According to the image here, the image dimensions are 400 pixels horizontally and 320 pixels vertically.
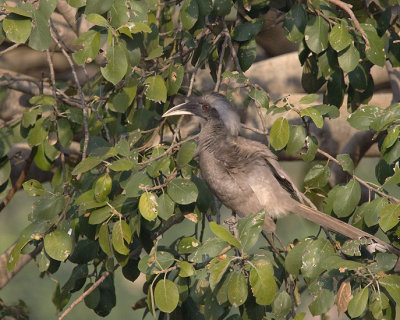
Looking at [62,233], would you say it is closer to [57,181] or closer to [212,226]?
[212,226]

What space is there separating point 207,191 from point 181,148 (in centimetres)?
23

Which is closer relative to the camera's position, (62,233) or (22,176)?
(62,233)

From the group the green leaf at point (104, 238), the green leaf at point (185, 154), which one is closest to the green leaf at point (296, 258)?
the green leaf at point (185, 154)

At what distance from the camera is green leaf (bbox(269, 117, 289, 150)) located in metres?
2.66

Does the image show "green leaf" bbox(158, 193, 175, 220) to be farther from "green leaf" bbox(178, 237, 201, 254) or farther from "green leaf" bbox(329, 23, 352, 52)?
"green leaf" bbox(329, 23, 352, 52)

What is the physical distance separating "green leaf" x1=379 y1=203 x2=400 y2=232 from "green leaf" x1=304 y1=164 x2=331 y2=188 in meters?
0.59

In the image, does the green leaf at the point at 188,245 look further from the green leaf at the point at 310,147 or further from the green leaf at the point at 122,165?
the green leaf at the point at 310,147

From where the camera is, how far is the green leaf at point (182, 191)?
103 inches

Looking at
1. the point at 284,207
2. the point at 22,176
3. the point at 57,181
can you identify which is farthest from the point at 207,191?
the point at 22,176

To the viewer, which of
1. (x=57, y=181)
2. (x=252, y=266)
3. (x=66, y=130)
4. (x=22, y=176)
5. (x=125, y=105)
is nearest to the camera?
(x=252, y=266)

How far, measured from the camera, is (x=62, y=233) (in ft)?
8.95

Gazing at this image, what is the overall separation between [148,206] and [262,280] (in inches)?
18.4

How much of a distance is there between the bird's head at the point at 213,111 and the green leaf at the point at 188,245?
670 millimetres

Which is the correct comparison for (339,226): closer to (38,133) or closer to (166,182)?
(166,182)
